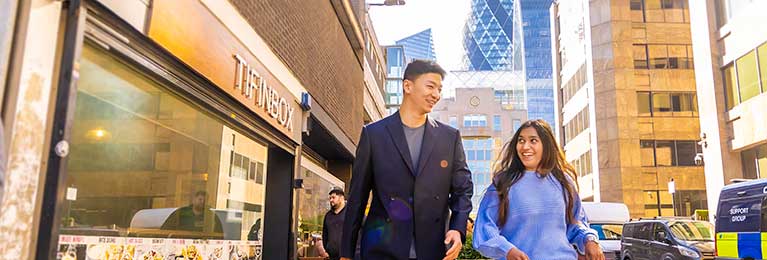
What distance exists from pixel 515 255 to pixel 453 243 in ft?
1.12

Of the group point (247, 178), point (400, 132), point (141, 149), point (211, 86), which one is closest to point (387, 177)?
point (400, 132)

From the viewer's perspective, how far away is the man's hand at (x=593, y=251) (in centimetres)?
281

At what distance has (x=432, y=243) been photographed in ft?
9.86

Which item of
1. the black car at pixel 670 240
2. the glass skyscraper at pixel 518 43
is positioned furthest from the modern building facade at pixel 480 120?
the black car at pixel 670 240

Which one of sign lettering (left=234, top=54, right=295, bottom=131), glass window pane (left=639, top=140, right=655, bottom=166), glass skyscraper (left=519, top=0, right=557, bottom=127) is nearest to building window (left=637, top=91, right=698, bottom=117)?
glass window pane (left=639, top=140, right=655, bottom=166)

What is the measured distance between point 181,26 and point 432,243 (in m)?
3.05

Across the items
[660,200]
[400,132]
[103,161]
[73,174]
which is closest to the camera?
[400,132]

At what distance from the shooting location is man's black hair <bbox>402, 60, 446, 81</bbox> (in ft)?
10.9

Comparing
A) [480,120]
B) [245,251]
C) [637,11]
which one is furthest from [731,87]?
[480,120]

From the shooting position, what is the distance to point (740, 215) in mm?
11234

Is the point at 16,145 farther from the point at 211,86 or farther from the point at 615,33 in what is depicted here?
the point at 615,33

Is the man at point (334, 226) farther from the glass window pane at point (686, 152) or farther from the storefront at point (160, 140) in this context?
the glass window pane at point (686, 152)

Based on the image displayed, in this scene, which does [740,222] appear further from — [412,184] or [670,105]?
[670,105]

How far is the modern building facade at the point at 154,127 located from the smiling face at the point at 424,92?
1919 mm
